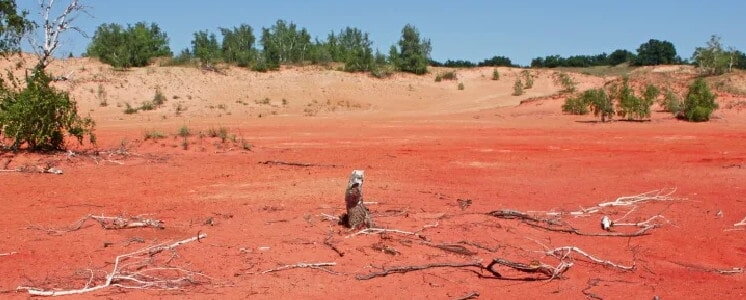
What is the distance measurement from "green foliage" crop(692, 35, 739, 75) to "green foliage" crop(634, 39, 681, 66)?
82.3 ft

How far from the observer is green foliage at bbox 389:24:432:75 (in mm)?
52062

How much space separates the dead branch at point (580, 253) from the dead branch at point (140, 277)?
11.3ft

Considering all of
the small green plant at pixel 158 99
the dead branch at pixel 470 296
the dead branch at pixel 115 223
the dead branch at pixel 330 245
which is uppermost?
the small green plant at pixel 158 99

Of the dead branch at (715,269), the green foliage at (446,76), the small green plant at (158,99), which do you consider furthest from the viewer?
the green foliage at (446,76)

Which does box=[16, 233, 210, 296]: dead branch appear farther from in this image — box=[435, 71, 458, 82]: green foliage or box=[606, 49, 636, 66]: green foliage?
box=[606, 49, 636, 66]: green foliage

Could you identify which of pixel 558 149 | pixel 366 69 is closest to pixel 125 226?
pixel 558 149

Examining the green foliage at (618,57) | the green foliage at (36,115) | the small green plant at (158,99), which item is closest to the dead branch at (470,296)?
the green foliage at (36,115)

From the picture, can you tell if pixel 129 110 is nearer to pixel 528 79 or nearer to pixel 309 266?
pixel 528 79

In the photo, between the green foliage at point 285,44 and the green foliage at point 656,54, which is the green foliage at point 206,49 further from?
the green foliage at point 656,54

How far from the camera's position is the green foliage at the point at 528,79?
47.6 m

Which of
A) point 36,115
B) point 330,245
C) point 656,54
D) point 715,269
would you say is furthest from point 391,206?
point 656,54

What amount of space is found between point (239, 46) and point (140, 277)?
4719 cm

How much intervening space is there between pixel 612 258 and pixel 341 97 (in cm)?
3522

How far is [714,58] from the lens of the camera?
156 ft
